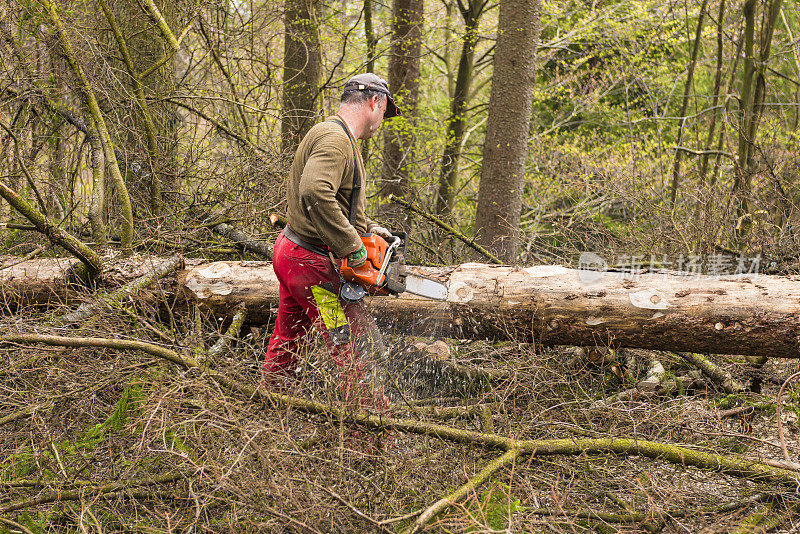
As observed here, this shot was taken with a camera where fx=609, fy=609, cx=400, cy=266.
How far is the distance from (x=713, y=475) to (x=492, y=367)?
1.60 metres

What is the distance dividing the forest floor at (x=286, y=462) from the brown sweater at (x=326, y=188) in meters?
0.81

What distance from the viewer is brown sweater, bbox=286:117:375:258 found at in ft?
11.2

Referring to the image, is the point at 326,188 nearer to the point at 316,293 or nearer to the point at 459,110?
the point at 316,293

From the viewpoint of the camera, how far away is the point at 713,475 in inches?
120

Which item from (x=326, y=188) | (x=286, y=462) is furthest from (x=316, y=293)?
(x=286, y=462)

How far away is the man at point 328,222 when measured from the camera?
3445 mm

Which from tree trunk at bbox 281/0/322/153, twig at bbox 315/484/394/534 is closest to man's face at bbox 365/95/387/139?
twig at bbox 315/484/394/534

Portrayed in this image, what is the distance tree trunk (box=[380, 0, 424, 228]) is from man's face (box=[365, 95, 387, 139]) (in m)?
4.41

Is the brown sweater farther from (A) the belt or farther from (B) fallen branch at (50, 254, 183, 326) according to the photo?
(B) fallen branch at (50, 254, 183, 326)

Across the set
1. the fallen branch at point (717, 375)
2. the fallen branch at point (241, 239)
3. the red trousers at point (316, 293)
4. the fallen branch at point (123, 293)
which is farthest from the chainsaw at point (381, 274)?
the fallen branch at point (717, 375)

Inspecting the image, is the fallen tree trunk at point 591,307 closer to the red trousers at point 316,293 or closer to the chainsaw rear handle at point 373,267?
the red trousers at point 316,293

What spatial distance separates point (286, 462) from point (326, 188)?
63.8 inches

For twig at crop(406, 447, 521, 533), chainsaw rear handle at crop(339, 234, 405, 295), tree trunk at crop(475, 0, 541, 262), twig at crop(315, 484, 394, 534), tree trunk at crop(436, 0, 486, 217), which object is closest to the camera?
twig at crop(315, 484, 394, 534)

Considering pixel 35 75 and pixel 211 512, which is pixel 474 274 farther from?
pixel 35 75
